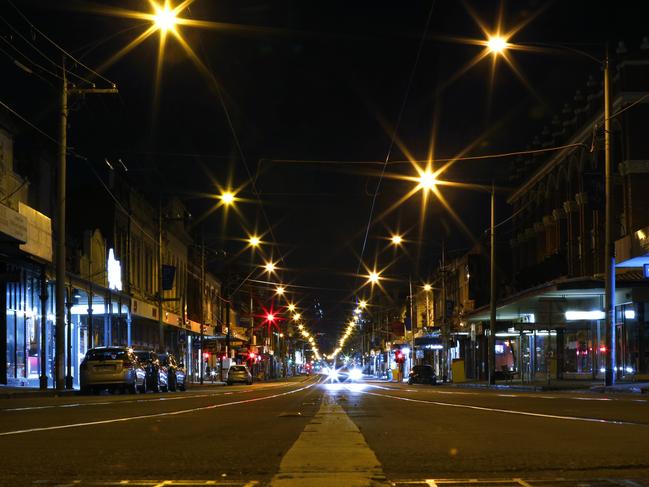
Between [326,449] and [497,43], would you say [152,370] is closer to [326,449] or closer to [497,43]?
[497,43]

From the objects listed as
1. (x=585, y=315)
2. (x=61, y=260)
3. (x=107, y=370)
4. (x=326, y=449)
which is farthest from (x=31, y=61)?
(x=585, y=315)

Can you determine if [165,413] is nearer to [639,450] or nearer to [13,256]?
[639,450]

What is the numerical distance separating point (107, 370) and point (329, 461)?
71.8 feet

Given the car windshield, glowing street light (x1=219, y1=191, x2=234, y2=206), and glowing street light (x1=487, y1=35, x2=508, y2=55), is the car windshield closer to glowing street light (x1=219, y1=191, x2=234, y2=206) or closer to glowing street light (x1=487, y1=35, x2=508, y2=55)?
glowing street light (x1=219, y1=191, x2=234, y2=206)

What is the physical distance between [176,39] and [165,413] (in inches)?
397

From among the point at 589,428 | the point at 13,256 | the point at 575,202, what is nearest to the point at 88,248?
the point at 13,256

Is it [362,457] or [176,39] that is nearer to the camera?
[362,457]

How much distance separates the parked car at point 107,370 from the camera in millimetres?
29062

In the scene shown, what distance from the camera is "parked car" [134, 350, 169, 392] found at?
33.0m

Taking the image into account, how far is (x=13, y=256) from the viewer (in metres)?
30.3

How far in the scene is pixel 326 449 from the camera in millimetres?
9578

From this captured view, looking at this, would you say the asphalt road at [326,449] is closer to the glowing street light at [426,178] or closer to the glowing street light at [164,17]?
the glowing street light at [164,17]

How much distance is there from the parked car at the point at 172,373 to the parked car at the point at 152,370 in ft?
2.58

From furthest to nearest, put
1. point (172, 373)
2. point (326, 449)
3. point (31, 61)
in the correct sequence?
point (172, 373) → point (31, 61) → point (326, 449)
